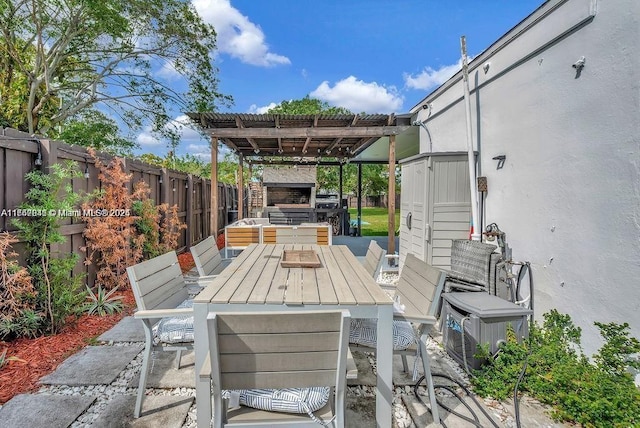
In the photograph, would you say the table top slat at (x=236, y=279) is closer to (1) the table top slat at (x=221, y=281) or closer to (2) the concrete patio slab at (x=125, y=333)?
(1) the table top slat at (x=221, y=281)

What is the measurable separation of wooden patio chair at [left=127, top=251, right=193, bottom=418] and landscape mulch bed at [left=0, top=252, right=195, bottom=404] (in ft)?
3.07

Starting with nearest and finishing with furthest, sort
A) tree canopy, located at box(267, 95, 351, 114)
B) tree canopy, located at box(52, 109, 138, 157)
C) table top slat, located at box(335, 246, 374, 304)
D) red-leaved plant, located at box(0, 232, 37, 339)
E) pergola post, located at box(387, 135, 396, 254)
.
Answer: table top slat, located at box(335, 246, 374, 304) < red-leaved plant, located at box(0, 232, 37, 339) < pergola post, located at box(387, 135, 396, 254) < tree canopy, located at box(52, 109, 138, 157) < tree canopy, located at box(267, 95, 351, 114)

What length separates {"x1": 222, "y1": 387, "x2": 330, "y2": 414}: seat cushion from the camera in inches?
54.1

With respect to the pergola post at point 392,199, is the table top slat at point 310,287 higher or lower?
lower

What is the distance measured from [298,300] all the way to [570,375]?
1.96 metres

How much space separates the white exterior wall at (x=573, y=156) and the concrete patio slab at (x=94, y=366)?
3703mm

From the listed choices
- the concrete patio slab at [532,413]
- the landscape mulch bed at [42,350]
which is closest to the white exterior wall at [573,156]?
the concrete patio slab at [532,413]

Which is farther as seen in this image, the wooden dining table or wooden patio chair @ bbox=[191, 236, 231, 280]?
wooden patio chair @ bbox=[191, 236, 231, 280]

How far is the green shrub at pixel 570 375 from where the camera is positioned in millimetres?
1898

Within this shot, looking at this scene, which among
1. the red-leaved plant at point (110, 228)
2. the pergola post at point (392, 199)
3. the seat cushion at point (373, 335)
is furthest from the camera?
the pergola post at point (392, 199)

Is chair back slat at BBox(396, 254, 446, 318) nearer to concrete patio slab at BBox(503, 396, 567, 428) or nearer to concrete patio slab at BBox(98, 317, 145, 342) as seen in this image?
concrete patio slab at BBox(503, 396, 567, 428)

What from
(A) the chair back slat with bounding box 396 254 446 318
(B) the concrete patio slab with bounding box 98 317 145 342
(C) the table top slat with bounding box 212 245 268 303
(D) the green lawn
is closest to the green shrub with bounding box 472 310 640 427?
(A) the chair back slat with bounding box 396 254 446 318

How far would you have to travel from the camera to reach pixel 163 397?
2164mm

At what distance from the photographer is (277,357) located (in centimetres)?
128
